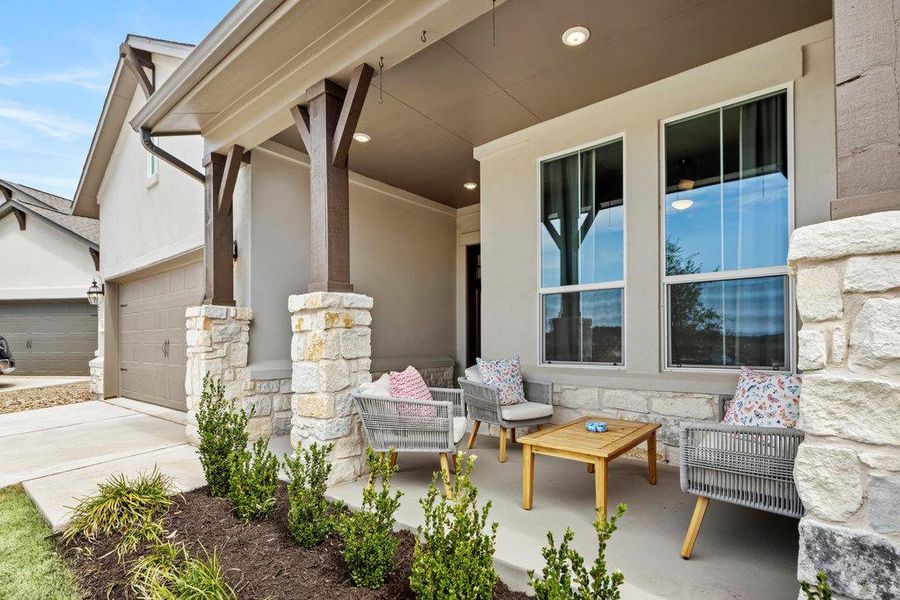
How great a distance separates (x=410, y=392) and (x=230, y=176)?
2857 millimetres

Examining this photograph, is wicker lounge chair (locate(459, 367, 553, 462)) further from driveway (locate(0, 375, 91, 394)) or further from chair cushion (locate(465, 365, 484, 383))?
driveway (locate(0, 375, 91, 394))

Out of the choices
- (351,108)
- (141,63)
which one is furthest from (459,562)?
(141,63)

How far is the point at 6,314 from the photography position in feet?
36.2

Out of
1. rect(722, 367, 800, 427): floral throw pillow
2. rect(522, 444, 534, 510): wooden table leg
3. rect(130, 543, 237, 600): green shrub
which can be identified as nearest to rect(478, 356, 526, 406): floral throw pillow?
rect(522, 444, 534, 510): wooden table leg

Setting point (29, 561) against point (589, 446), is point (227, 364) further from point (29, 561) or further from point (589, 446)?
point (589, 446)

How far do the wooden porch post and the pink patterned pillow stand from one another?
86 cm

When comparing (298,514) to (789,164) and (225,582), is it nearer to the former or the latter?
(225,582)

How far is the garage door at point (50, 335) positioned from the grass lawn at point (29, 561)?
31.5ft

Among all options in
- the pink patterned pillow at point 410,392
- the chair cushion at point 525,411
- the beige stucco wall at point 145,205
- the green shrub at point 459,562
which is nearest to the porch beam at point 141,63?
the beige stucco wall at point 145,205

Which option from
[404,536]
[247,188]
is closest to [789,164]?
[404,536]

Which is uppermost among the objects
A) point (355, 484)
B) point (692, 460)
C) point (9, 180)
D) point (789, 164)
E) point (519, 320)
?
point (9, 180)

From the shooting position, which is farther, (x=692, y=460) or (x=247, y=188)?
(x=247, y=188)

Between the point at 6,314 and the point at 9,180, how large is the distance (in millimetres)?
3360

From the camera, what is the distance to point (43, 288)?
34.6ft
